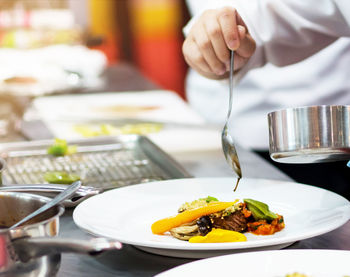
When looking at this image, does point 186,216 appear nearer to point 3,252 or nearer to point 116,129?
point 3,252

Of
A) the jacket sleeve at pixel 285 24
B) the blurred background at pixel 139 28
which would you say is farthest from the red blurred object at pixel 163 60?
the jacket sleeve at pixel 285 24

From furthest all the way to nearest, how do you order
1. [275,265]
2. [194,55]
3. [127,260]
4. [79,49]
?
[79,49] < [194,55] < [127,260] < [275,265]

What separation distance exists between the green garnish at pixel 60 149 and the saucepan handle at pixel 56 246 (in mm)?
925

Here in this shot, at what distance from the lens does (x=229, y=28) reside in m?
1.27

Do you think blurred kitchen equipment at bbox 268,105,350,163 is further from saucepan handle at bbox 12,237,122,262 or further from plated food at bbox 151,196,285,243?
saucepan handle at bbox 12,237,122,262

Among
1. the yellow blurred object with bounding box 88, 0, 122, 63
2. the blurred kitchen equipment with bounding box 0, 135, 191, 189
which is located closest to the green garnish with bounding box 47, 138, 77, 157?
the blurred kitchen equipment with bounding box 0, 135, 191, 189

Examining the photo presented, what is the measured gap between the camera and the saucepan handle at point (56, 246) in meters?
0.64

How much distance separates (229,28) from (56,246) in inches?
28.8

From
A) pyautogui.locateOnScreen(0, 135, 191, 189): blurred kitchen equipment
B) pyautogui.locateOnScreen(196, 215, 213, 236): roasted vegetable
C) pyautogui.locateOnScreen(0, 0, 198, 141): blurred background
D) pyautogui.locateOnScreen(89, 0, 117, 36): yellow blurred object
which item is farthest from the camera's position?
pyautogui.locateOnScreen(89, 0, 117, 36): yellow blurred object

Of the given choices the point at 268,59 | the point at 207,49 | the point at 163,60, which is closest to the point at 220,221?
the point at 207,49

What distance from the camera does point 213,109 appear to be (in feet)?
10.2

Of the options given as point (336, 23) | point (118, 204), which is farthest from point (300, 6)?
point (118, 204)

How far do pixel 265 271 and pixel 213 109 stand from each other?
2.37m

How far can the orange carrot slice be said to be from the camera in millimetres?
996
